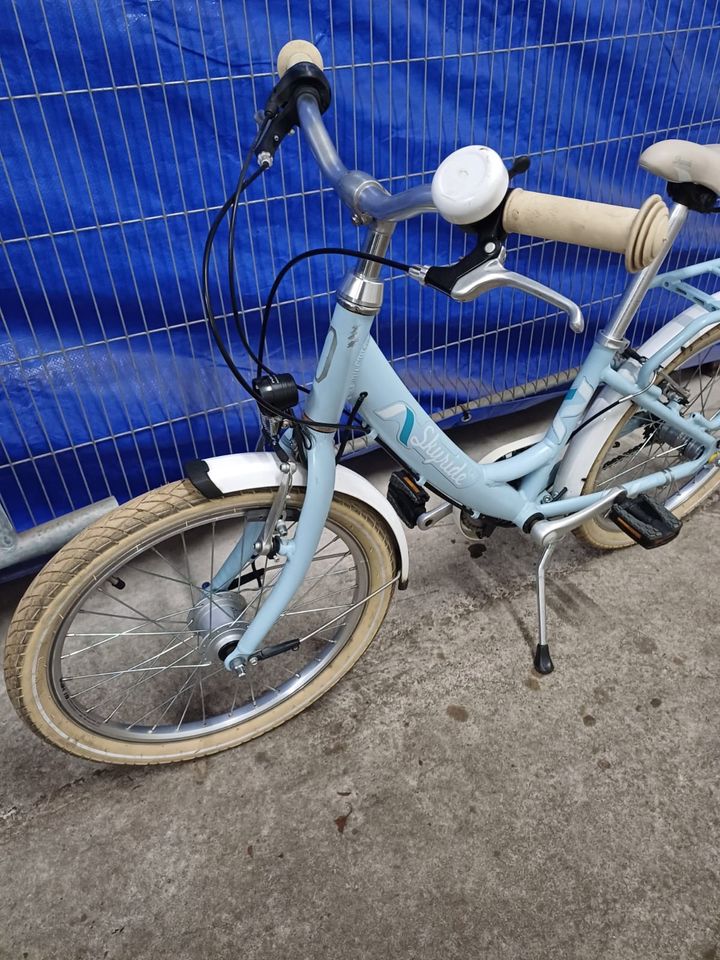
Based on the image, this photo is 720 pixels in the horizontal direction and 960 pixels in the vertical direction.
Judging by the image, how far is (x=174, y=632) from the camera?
1.59m

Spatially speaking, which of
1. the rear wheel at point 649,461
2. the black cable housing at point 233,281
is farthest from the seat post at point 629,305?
the black cable housing at point 233,281

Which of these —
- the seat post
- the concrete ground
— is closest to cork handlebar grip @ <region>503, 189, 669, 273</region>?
the seat post

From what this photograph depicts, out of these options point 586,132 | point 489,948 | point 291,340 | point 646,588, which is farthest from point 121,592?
point 586,132

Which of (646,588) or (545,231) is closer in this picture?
(545,231)

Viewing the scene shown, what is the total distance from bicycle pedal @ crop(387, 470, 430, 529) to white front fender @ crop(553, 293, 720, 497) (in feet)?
1.39

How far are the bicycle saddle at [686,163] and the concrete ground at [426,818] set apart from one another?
112cm

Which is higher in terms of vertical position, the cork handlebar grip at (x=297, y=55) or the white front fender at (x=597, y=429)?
the cork handlebar grip at (x=297, y=55)

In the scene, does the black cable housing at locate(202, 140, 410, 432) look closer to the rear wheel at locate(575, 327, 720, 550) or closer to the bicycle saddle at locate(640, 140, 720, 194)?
the bicycle saddle at locate(640, 140, 720, 194)

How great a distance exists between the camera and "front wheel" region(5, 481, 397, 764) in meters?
1.20

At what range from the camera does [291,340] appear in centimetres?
192

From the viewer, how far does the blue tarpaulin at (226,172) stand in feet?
4.63

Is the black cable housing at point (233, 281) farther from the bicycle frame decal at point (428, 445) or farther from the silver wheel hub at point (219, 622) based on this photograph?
the silver wheel hub at point (219, 622)

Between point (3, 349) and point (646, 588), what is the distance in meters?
1.83

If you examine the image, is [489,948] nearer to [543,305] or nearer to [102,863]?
[102,863]
